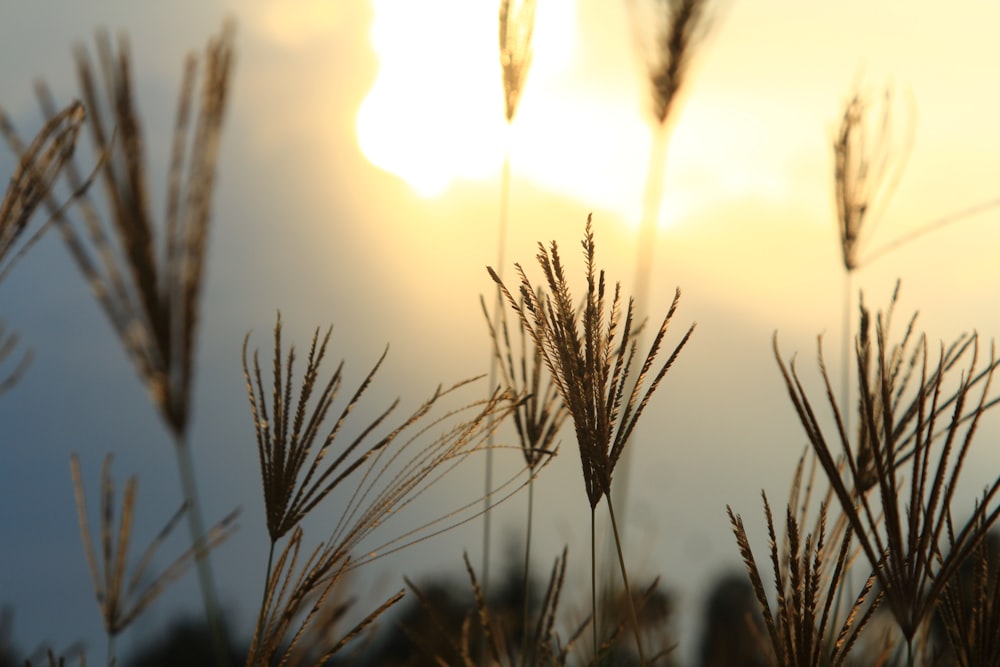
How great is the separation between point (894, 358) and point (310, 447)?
1077mm

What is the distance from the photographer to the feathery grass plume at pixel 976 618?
139cm

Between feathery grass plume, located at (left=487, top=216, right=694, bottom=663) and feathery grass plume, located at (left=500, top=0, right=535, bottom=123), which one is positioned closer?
feathery grass plume, located at (left=487, top=216, right=694, bottom=663)

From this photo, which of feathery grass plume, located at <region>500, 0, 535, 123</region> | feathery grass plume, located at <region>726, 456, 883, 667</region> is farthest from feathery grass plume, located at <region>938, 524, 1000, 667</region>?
feathery grass plume, located at <region>500, 0, 535, 123</region>

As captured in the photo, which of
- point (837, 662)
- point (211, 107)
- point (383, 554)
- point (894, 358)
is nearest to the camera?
point (837, 662)

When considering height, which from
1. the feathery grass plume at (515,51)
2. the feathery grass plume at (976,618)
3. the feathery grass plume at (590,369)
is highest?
the feathery grass plume at (515,51)

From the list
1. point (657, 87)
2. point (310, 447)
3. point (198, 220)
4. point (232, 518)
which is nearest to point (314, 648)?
point (232, 518)

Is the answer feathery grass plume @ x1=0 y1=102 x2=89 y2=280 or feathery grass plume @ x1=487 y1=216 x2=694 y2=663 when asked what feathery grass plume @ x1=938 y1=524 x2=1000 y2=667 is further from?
feathery grass plume @ x1=0 y1=102 x2=89 y2=280

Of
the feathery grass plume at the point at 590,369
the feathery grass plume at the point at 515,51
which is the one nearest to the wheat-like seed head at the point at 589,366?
the feathery grass plume at the point at 590,369

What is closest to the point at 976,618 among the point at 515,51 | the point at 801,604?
the point at 801,604

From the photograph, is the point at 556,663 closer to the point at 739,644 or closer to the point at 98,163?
the point at 98,163

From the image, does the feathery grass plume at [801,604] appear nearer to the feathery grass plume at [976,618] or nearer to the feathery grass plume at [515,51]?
the feathery grass plume at [976,618]

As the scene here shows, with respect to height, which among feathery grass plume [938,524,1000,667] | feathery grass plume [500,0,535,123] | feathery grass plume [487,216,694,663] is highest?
feathery grass plume [500,0,535,123]

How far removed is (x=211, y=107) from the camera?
1.56 metres

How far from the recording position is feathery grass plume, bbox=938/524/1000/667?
139cm
